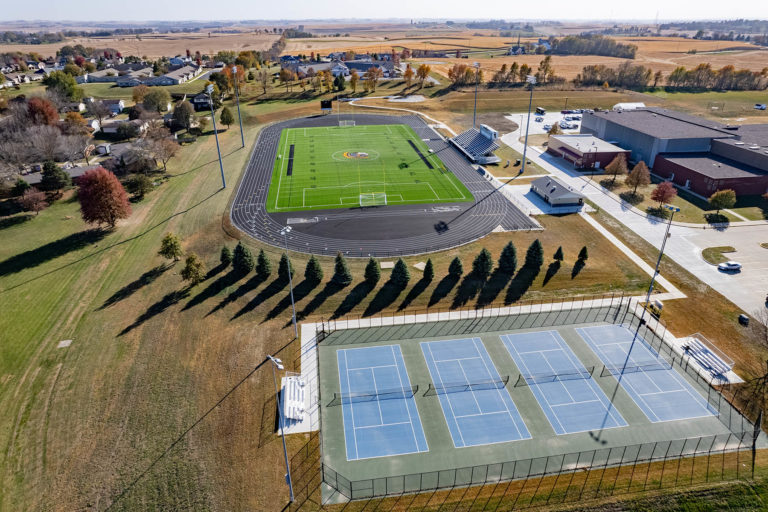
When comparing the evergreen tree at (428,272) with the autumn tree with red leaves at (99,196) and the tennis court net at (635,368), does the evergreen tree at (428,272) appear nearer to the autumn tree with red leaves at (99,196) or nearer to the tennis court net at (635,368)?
the tennis court net at (635,368)

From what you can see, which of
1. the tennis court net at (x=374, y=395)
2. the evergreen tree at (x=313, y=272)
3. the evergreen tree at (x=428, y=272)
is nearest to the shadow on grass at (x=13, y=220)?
the evergreen tree at (x=313, y=272)

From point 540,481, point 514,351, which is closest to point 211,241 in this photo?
point 514,351

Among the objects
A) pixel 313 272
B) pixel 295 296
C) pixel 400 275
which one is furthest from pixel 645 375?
pixel 295 296

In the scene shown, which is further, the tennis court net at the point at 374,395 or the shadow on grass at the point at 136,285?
the shadow on grass at the point at 136,285

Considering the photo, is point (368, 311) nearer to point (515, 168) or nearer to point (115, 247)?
point (115, 247)

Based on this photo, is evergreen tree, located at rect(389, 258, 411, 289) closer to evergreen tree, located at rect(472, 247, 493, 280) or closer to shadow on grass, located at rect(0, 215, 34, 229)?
evergreen tree, located at rect(472, 247, 493, 280)

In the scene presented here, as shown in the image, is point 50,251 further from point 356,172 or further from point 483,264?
point 483,264
